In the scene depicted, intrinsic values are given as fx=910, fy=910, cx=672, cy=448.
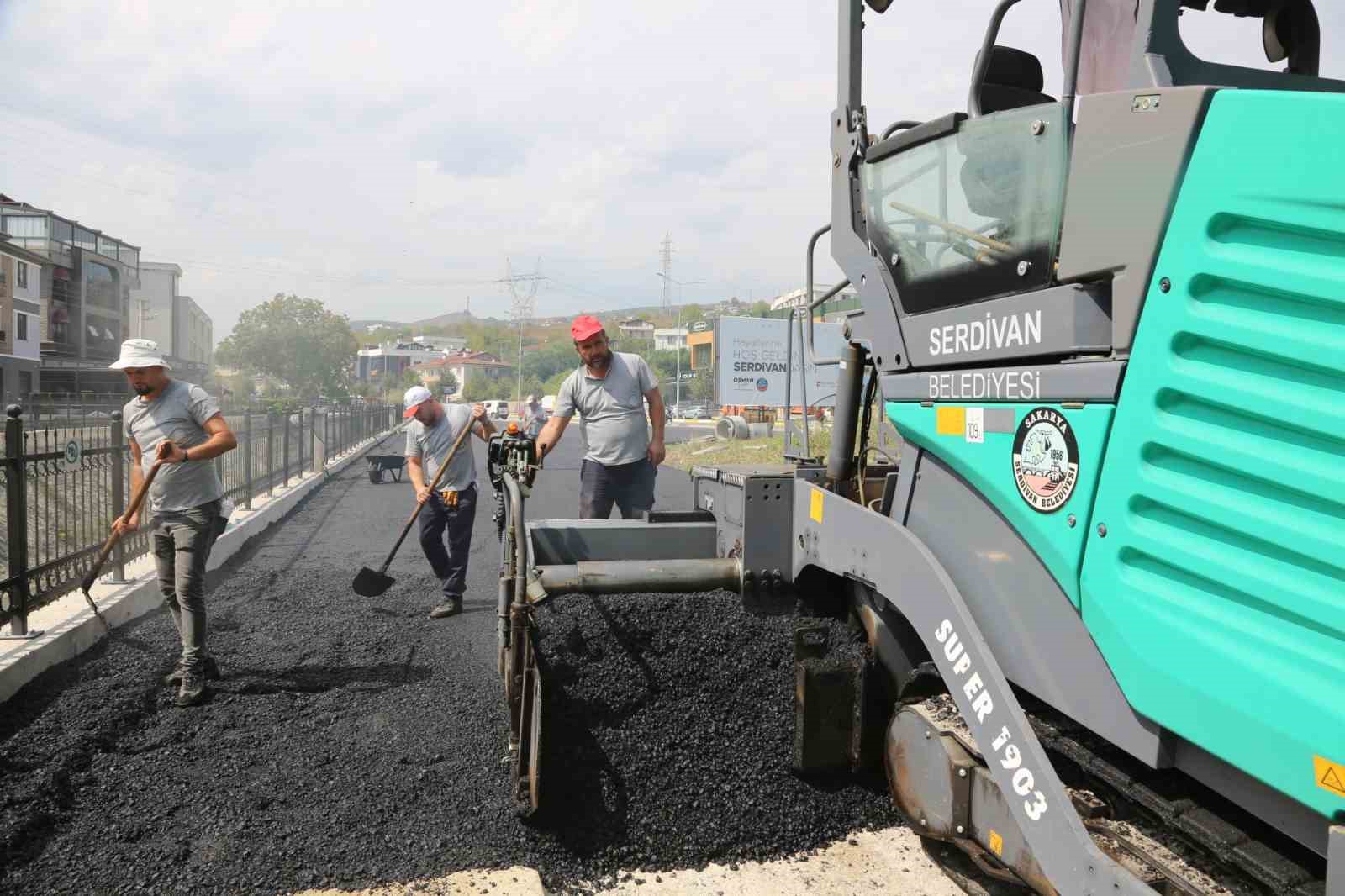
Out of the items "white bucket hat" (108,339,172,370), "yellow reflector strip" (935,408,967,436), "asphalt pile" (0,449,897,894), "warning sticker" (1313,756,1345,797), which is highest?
"white bucket hat" (108,339,172,370)

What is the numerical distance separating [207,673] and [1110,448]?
4755mm

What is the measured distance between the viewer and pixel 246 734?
425 cm

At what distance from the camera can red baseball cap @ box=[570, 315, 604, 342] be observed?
525 cm

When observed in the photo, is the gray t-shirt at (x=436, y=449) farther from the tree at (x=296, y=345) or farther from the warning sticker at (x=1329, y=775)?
the tree at (x=296, y=345)

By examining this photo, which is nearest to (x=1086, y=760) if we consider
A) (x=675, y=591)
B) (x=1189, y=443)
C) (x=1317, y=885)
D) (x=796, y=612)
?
(x=1317, y=885)

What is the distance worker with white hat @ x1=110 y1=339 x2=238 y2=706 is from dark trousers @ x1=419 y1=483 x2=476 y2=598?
190 cm

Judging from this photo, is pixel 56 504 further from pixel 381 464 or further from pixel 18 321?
pixel 18 321

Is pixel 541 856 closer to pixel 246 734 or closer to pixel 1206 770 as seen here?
pixel 246 734

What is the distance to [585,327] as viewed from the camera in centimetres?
532

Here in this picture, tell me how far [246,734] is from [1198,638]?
4.04 m

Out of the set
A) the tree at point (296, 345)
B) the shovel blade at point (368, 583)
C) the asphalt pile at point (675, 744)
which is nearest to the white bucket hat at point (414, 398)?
the shovel blade at point (368, 583)

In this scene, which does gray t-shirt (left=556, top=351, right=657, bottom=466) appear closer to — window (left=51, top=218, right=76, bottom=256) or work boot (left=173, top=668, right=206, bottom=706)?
work boot (left=173, top=668, right=206, bottom=706)

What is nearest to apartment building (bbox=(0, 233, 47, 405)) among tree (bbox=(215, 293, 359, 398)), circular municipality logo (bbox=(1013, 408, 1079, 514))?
tree (bbox=(215, 293, 359, 398))

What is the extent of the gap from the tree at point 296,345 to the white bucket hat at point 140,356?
77471 millimetres
